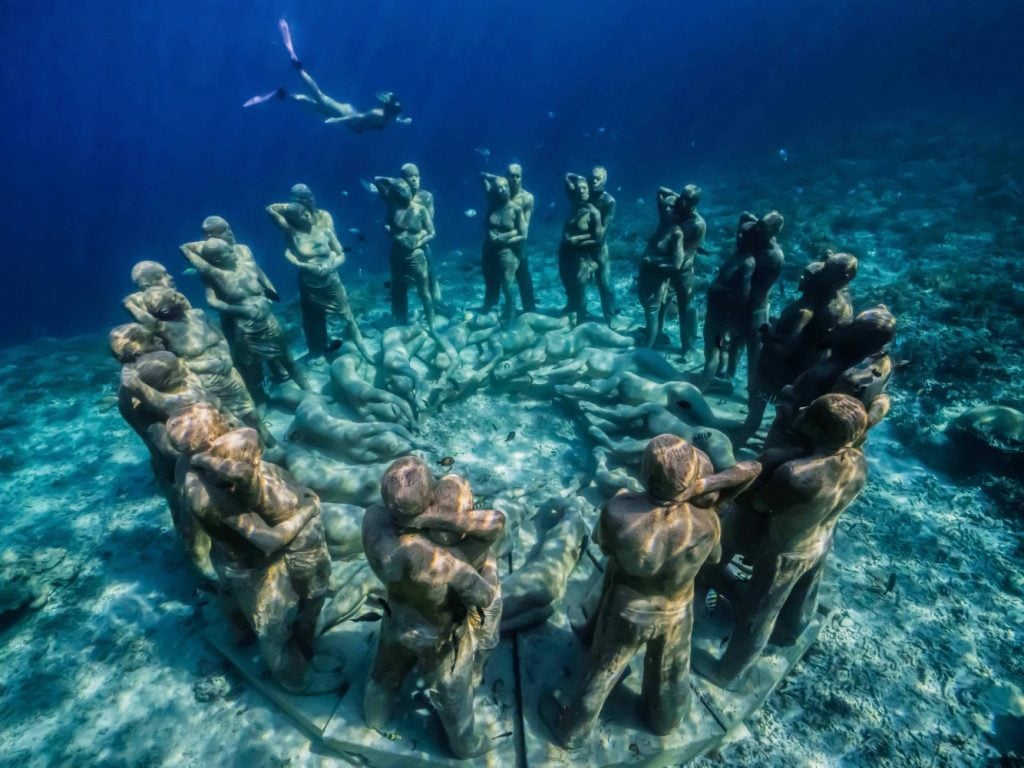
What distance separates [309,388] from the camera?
33.5 ft

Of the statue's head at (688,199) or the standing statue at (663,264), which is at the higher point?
the statue's head at (688,199)

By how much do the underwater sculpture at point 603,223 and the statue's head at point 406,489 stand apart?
8945 millimetres

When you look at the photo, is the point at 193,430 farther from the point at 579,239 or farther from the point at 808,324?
the point at 579,239

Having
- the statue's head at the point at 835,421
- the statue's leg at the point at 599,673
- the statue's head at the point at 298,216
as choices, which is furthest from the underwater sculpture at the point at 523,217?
the statue's leg at the point at 599,673

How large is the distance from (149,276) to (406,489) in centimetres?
700

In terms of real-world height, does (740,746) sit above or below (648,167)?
below

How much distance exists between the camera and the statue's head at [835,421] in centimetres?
370

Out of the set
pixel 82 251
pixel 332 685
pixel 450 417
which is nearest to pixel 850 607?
pixel 332 685

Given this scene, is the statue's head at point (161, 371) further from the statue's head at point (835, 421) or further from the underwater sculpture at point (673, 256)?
the underwater sculpture at point (673, 256)

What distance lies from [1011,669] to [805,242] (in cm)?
1579

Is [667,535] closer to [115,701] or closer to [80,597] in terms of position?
[115,701]

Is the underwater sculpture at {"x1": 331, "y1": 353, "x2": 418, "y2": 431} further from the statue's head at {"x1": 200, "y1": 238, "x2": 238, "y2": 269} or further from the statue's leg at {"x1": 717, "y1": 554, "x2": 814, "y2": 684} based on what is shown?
the statue's leg at {"x1": 717, "y1": 554, "x2": 814, "y2": 684}

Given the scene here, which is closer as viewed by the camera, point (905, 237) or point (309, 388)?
point (309, 388)

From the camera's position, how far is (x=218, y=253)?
328 inches
